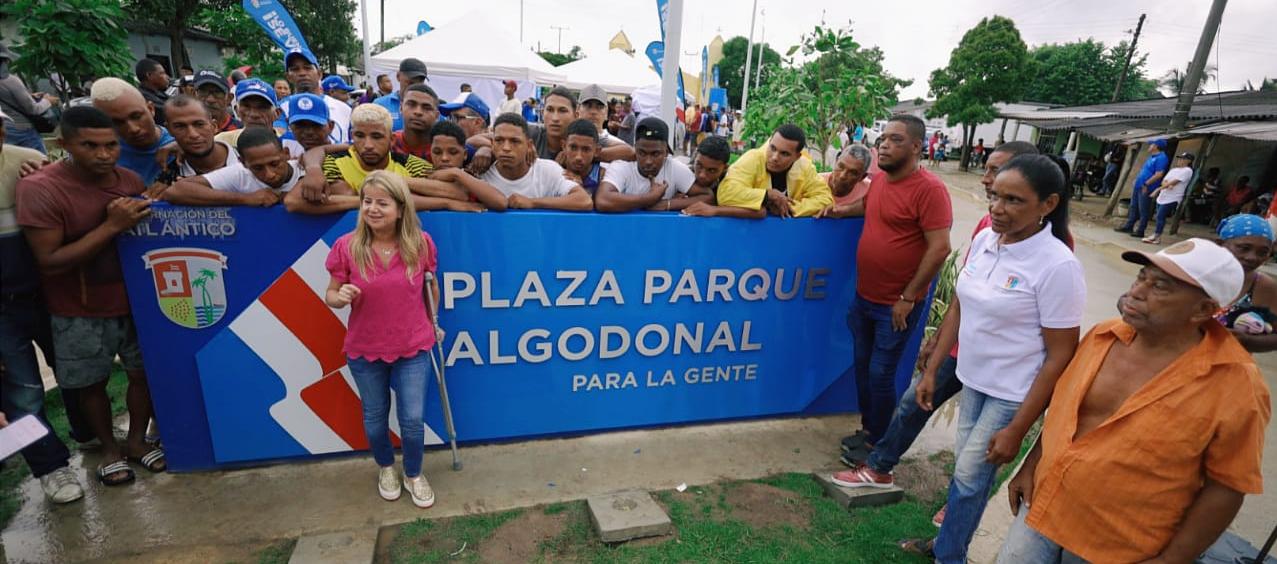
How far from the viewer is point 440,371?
3127mm

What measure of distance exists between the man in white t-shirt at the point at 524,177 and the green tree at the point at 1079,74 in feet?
153

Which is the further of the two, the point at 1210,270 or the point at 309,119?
the point at 309,119

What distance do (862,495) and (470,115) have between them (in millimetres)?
3892

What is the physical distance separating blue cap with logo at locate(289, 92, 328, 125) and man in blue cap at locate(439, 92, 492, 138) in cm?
111

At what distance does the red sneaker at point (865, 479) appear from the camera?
3.23 m

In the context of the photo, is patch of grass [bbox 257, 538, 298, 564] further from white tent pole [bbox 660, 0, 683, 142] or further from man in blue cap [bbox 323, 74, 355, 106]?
man in blue cap [bbox 323, 74, 355, 106]

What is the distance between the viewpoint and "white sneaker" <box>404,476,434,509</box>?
2971 mm

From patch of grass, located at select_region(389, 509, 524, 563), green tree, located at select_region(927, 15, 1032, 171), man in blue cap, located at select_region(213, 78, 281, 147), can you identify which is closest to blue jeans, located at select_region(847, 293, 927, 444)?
patch of grass, located at select_region(389, 509, 524, 563)


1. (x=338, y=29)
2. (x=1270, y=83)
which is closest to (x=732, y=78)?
(x=1270, y=83)

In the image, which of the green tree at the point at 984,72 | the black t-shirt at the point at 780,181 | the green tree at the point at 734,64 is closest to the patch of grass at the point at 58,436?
the black t-shirt at the point at 780,181

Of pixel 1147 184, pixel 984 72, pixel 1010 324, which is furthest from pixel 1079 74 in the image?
pixel 1010 324

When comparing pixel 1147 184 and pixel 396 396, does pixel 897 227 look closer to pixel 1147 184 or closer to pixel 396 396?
pixel 396 396

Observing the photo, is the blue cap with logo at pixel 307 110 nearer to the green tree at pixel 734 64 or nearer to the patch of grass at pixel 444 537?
the patch of grass at pixel 444 537

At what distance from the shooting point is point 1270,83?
3541 cm
